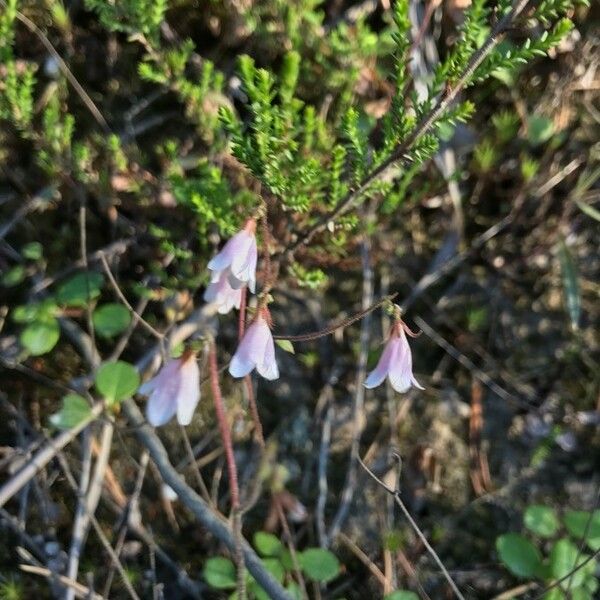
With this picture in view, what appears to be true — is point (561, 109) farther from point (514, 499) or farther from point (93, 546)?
point (93, 546)

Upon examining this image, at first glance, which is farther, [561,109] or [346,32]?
[561,109]

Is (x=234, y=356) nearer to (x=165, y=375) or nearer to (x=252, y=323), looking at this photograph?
(x=252, y=323)

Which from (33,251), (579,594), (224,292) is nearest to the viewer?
(224,292)

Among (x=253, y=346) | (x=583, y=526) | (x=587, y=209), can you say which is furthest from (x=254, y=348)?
(x=587, y=209)

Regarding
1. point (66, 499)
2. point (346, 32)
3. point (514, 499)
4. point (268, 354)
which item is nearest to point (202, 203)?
point (268, 354)

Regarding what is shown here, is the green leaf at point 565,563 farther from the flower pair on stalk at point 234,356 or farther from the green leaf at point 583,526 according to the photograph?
the flower pair on stalk at point 234,356

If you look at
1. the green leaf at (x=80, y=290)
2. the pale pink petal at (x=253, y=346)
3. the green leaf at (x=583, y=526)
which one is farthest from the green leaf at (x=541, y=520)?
the green leaf at (x=80, y=290)

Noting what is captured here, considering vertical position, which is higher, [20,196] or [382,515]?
[20,196]
